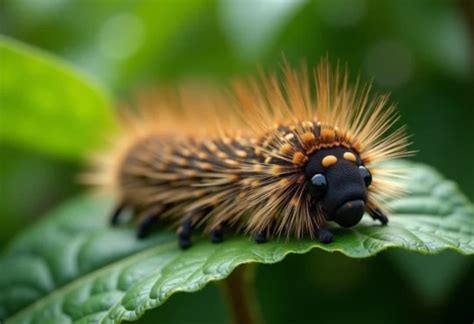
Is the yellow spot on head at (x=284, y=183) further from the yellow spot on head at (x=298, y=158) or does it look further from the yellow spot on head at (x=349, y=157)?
the yellow spot on head at (x=349, y=157)

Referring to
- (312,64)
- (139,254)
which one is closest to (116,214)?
(139,254)

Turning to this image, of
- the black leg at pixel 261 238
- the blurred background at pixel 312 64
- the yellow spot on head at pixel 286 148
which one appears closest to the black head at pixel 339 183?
the yellow spot on head at pixel 286 148

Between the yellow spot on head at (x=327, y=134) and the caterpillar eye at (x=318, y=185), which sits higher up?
the yellow spot on head at (x=327, y=134)

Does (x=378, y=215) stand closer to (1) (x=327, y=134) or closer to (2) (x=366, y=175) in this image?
(2) (x=366, y=175)

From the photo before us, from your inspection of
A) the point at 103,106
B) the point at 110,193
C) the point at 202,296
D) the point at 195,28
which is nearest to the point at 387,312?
the point at 202,296

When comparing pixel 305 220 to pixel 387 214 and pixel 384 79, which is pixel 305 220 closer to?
pixel 387 214

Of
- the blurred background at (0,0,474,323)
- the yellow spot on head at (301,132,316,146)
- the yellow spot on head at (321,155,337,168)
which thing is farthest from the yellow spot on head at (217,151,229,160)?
the blurred background at (0,0,474,323)
